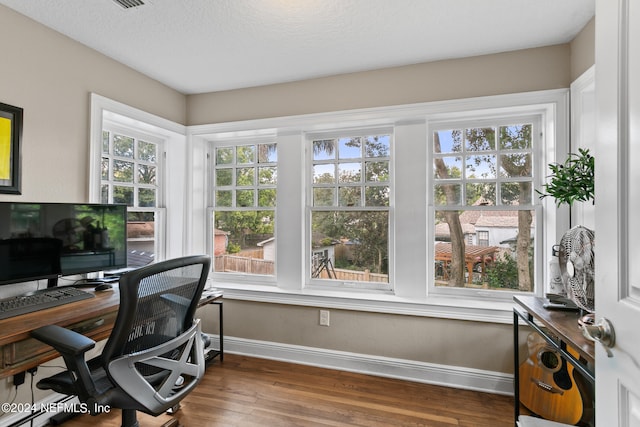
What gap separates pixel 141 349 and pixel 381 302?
172cm

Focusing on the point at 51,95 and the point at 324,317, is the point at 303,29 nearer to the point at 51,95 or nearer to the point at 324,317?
the point at 51,95

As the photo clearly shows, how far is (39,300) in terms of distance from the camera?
163 centimetres

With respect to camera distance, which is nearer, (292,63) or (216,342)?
(292,63)

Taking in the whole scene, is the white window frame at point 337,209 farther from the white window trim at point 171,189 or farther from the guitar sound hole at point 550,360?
the white window trim at point 171,189

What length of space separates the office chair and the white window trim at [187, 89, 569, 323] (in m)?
1.31

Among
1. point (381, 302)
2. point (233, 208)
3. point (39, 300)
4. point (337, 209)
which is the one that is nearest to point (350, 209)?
point (337, 209)

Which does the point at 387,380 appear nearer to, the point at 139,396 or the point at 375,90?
the point at 139,396

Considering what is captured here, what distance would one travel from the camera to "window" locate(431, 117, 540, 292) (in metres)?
2.43

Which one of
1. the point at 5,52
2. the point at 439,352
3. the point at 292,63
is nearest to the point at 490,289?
the point at 439,352

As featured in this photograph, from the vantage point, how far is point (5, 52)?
181 cm

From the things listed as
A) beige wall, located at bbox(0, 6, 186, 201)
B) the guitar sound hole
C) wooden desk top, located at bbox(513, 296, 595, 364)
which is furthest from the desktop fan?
beige wall, located at bbox(0, 6, 186, 201)

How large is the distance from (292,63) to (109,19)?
3.94ft

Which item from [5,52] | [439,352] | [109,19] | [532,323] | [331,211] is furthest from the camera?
[331,211]

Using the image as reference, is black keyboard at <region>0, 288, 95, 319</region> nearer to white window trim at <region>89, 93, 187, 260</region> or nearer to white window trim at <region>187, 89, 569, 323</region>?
white window trim at <region>89, 93, 187, 260</region>
